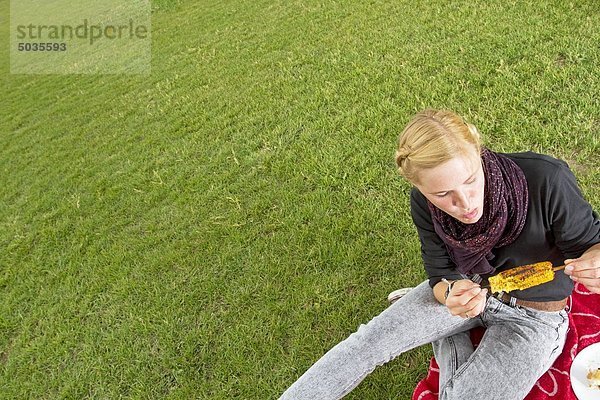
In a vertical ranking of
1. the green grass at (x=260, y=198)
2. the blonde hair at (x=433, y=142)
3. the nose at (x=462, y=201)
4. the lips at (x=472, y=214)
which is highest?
the blonde hair at (x=433, y=142)

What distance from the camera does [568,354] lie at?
2.60 metres

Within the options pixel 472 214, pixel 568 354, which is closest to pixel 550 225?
pixel 472 214

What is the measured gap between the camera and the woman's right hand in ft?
7.63

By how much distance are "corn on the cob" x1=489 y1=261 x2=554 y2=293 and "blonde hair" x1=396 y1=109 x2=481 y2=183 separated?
0.61m

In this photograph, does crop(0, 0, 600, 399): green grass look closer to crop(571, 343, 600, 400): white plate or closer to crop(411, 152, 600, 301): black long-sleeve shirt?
crop(571, 343, 600, 400): white plate

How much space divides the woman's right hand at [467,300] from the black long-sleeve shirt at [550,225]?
261 mm

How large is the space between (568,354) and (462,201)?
44.0 inches

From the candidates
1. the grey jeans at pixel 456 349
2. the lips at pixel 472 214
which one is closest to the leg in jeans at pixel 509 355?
the grey jeans at pixel 456 349

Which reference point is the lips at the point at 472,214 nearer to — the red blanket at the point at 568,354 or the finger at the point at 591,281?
the finger at the point at 591,281

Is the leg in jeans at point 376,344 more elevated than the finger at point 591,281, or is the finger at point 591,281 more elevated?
the finger at point 591,281

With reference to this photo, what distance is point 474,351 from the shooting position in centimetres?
256

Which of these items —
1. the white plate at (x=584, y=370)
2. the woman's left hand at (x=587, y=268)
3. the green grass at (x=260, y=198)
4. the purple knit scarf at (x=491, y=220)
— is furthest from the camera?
the green grass at (x=260, y=198)

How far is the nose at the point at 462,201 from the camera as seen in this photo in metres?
2.21

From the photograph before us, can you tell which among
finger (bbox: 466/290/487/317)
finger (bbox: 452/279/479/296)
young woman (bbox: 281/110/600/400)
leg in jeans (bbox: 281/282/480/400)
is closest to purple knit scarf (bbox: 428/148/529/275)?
young woman (bbox: 281/110/600/400)
